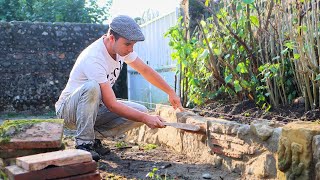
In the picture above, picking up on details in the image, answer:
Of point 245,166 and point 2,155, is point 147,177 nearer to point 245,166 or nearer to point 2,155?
point 245,166

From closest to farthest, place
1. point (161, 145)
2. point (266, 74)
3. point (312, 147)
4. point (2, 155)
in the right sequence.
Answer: point (312, 147), point (2, 155), point (266, 74), point (161, 145)

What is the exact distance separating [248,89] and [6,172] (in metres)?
2.34

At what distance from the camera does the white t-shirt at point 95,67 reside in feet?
11.5

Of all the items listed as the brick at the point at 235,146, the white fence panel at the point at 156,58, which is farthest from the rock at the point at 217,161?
the white fence panel at the point at 156,58

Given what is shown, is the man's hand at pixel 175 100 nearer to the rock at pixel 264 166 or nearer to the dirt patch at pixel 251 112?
the dirt patch at pixel 251 112

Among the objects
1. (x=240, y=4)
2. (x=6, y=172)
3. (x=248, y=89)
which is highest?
(x=240, y=4)

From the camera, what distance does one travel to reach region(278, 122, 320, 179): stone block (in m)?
2.30

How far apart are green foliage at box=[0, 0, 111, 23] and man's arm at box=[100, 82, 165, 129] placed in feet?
26.8

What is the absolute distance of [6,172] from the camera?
2291mm

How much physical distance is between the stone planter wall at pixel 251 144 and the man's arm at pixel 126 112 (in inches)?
18.2

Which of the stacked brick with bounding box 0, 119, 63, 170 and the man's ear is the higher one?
the man's ear

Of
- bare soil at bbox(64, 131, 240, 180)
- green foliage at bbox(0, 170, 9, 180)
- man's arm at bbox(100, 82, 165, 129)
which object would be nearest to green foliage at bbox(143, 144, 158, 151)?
bare soil at bbox(64, 131, 240, 180)

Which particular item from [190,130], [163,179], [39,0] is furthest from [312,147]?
[39,0]

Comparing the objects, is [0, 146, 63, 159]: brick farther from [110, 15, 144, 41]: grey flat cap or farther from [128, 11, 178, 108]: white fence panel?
[128, 11, 178, 108]: white fence panel
